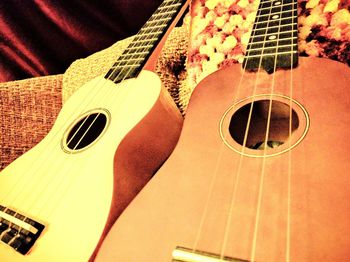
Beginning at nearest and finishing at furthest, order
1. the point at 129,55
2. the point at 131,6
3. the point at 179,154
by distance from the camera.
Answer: the point at 179,154 → the point at 129,55 → the point at 131,6

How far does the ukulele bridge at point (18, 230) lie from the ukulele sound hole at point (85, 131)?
0.63 feet

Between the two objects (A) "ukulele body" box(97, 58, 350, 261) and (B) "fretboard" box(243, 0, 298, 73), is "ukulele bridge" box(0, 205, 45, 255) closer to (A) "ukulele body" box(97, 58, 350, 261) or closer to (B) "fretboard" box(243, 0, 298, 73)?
(A) "ukulele body" box(97, 58, 350, 261)

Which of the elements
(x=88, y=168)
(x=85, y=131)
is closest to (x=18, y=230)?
(x=88, y=168)

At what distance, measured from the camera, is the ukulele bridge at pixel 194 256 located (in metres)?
0.39

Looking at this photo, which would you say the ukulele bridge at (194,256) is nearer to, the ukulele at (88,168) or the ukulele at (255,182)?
the ukulele at (255,182)

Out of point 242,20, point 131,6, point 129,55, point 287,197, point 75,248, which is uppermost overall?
point 131,6

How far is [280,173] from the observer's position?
0.47 m

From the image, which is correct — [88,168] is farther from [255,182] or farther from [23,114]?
[23,114]

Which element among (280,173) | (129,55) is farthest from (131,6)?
(280,173)

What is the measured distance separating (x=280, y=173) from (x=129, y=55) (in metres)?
0.60

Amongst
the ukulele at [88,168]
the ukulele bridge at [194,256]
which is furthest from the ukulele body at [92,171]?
the ukulele bridge at [194,256]

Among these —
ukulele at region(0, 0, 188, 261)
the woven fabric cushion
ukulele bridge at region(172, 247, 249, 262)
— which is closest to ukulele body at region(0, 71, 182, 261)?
ukulele at region(0, 0, 188, 261)

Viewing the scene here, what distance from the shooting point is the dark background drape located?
156 cm

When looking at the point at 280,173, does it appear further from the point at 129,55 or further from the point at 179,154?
the point at 129,55
